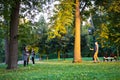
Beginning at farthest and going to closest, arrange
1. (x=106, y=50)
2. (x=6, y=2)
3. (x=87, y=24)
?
(x=106, y=50), (x=87, y=24), (x=6, y=2)

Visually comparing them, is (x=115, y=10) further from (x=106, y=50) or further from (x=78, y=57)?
(x=106, y=50)

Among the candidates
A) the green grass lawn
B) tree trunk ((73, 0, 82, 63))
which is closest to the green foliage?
tree trunk ((73, 0, 82, 63))

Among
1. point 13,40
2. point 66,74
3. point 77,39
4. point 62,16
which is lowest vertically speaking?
point 66,74

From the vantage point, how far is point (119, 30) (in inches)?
1588

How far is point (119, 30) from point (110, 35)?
143cm

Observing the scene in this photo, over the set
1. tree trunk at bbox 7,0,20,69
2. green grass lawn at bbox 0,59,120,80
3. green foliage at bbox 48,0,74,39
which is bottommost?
green grass lawn at bbox 0,59,120,80

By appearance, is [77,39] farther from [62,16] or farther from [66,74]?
[66,74]

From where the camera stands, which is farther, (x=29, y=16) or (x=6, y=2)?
(x=29, y=16)

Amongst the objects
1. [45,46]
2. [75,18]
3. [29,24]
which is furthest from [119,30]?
[45,46]

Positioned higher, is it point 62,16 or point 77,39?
point 62,16

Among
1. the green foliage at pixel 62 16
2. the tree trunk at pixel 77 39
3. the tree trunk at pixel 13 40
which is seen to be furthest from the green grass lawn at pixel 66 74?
the green foliage at pixel 62 16

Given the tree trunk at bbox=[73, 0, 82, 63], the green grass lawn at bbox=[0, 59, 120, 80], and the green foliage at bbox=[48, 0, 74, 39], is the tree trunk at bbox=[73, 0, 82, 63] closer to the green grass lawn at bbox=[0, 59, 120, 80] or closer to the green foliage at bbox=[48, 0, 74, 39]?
the green foliage at bbox=[48, 0, 74, 39]

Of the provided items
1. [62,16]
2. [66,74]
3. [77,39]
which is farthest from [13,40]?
[77,39]

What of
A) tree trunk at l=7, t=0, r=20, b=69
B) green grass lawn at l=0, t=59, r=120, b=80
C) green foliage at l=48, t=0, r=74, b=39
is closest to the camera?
green grass lawn at l=0, t=59, r=120, b=80
